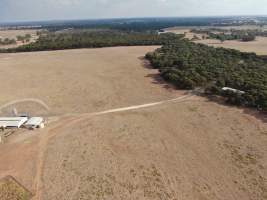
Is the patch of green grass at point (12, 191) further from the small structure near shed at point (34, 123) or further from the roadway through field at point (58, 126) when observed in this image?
the small structure near shed at point (34, 123)

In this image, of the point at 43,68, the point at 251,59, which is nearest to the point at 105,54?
the point at 43,68

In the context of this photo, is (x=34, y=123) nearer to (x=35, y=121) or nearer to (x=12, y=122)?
(x=35, y=121)

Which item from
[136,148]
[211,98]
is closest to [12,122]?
[136,148]

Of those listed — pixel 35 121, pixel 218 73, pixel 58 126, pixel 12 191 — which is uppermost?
pixel 218 73

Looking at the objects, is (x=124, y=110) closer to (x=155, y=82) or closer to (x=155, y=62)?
(x=155, y=82)

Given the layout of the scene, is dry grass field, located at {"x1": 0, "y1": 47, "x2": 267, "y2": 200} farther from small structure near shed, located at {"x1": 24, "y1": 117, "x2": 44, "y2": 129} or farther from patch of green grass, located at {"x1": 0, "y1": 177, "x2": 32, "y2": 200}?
small structure near shed, located at {"x1": 24, "y1": 117, "x2": 44, "y2": 129}

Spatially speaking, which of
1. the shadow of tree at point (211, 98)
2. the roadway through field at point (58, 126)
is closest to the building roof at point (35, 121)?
the roadway through field at point (58, 126)
